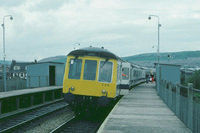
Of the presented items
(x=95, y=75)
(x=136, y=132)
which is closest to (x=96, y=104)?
(x=95, y=75)

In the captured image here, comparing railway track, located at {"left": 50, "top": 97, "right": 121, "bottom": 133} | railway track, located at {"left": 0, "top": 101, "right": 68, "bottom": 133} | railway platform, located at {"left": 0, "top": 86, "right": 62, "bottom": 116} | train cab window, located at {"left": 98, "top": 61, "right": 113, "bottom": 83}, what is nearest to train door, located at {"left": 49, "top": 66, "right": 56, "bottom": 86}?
railway platform, located at {"left": 0, "top": 86, "right": 62, "bottom": 116}

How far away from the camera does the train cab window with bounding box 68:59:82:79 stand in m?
12.8

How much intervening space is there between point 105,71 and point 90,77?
77cm

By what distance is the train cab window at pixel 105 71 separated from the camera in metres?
12.7

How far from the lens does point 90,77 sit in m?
12.7

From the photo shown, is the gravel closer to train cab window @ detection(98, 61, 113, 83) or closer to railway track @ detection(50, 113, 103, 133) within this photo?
railway track @ detection(50, 113, 103, 133)

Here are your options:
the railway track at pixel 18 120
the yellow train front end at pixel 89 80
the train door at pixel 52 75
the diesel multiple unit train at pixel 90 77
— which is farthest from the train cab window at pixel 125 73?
the yellow train front end at pixel 89 80

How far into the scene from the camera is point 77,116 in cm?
1359

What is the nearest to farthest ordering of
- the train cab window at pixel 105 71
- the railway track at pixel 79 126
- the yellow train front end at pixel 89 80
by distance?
1. the railway track at pixel 79 126
2. the yellow train front end at pixel 89 80
3. the train cab window at pixel 105 71

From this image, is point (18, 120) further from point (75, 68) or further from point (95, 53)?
point (95, 53)

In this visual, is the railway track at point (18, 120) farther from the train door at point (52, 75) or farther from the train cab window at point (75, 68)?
the train door at point (52, 75)

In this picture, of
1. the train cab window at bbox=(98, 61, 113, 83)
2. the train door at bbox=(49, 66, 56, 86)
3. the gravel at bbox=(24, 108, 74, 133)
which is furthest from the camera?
the train door at bbox=(49, 66, 56, 86)

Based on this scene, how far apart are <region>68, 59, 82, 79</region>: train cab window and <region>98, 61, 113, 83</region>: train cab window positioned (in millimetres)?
996

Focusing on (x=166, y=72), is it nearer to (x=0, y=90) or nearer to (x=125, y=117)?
(x=0, y=90)
